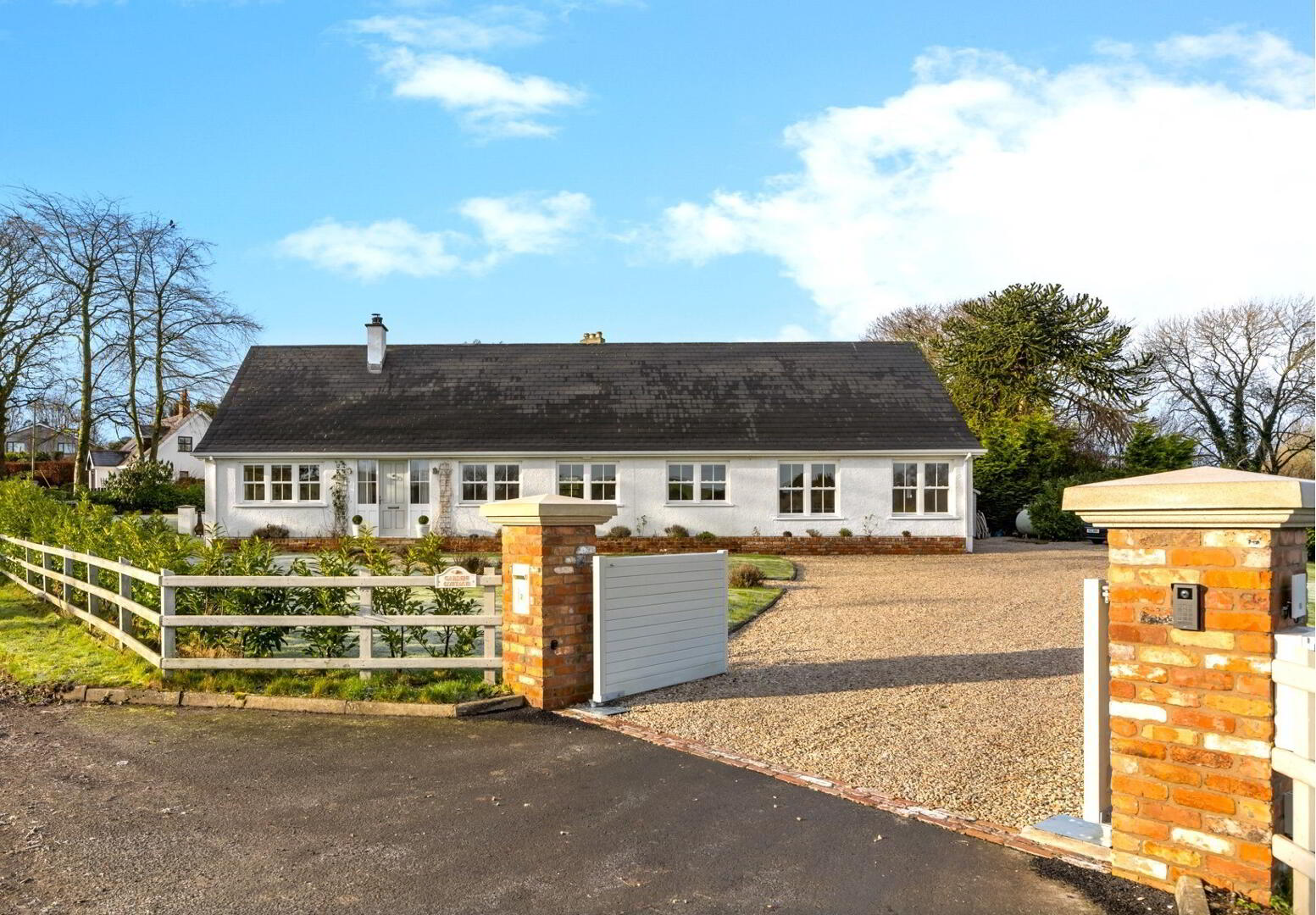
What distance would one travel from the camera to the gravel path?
6.14m

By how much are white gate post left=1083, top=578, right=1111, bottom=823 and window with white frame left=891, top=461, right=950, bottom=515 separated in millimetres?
20832

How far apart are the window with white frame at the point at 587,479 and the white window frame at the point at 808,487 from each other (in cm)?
442

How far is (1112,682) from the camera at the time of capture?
4.52 meters

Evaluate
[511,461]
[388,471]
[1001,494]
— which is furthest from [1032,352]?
[388,471]

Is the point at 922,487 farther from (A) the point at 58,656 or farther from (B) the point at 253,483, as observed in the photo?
(A) the point at 58,656

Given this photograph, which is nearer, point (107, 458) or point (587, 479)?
point (587, 479)

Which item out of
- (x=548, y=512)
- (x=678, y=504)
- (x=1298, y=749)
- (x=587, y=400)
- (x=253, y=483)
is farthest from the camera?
(x=587, y=400)

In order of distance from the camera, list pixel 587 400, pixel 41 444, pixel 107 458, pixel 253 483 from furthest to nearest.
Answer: pixel 107 458, pixel 41 444, pixel 587 400, pixel 253 483

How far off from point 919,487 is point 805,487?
3015 mm

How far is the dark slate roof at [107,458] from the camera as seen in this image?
209ft

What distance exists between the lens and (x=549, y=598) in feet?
26.4

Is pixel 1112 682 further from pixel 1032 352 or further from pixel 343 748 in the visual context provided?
pixel 1032 352

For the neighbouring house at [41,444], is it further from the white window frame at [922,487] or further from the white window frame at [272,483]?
the white window frame at [922,487]

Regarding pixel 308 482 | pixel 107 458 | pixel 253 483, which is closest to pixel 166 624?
pixel 308 482
